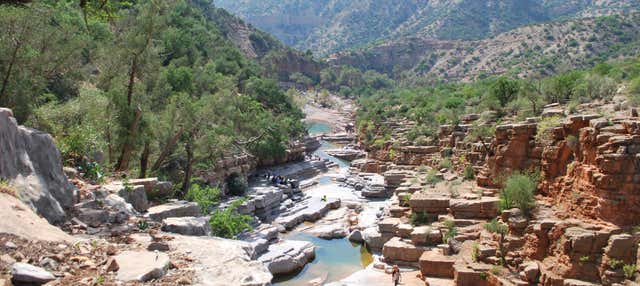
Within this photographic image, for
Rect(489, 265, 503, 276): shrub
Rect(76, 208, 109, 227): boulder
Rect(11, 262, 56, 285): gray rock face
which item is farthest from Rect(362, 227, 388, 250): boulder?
Rect(11, 262, 56, 285): gray rock face

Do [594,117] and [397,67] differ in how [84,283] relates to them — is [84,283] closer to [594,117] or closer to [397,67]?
[594,117]

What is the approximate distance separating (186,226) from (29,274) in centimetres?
441

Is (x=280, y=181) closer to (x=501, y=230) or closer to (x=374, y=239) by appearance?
(x=374, y=239)

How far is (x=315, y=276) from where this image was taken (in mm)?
18844

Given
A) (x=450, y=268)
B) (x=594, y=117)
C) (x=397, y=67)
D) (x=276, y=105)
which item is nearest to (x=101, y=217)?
(x=450, y=268)

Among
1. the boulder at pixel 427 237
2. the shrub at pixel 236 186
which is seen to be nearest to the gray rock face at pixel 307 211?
the shrub at pixel 236 186

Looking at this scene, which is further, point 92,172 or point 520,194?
point 520,194

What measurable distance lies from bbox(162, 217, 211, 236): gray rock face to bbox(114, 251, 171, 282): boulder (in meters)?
2.20

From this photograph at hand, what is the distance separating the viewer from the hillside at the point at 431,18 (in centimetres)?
12962

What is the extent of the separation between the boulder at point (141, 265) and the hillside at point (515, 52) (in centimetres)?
7193

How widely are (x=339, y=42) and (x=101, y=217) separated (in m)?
152

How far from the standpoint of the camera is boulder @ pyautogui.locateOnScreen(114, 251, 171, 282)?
7176 millimetres

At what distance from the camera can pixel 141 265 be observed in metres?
7.59

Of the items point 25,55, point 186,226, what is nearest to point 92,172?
point 186,226
